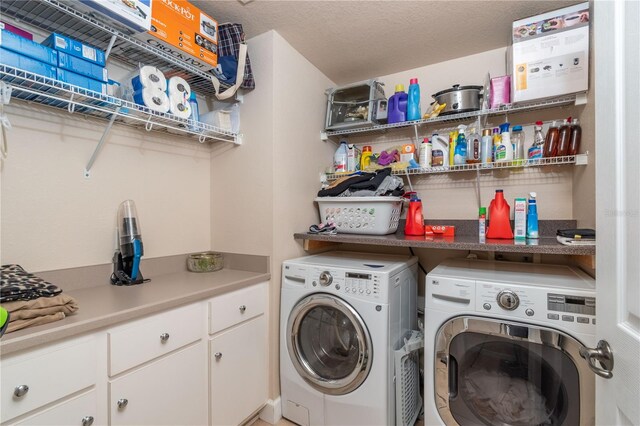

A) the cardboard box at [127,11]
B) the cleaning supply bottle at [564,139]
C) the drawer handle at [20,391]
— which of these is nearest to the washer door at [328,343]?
the drawer handle at [20,391]

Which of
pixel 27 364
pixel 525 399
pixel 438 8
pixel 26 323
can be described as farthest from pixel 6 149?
pixel 525 399

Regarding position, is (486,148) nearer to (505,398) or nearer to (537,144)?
(537,144)

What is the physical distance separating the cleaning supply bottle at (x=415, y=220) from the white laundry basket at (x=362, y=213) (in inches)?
3.7

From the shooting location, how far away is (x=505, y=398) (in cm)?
136

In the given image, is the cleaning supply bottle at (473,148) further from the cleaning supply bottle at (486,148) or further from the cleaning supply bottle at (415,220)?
the cleaning supply bottle at (415,220)

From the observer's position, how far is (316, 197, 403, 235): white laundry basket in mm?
1913

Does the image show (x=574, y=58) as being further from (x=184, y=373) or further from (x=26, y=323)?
(x=26, y=323)

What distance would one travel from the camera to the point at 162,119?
1579 millimetres

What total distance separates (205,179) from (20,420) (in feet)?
4.99

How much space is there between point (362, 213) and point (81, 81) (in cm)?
159

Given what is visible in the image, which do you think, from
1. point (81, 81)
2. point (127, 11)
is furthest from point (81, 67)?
point (127, 11)

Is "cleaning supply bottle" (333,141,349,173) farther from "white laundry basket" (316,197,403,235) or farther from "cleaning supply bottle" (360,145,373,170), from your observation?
"white laundry basket" (316,197,403,235)

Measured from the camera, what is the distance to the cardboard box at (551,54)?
154cm

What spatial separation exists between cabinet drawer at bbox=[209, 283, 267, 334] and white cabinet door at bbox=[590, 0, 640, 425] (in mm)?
1455
